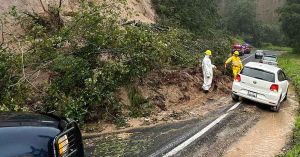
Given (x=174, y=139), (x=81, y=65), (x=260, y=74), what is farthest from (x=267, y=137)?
(x=81, y=65)

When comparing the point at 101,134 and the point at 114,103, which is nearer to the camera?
the point at 101,134

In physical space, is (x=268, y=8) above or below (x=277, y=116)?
above

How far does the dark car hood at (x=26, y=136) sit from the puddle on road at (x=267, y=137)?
4530 millimetres

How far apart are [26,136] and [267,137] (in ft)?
23.1

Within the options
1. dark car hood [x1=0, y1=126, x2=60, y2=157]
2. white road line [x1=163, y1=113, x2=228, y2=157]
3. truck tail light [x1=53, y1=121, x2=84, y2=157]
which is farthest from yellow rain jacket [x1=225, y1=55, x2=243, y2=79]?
dark car hood [x1=0, y1=126, x2=60, y2=157]

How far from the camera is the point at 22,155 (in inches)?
139

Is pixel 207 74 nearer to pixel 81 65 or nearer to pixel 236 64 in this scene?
pixel 236 64

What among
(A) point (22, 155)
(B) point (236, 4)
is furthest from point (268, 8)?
(A) point (22, 155)

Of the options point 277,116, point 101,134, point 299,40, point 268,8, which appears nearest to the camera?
point 101,134

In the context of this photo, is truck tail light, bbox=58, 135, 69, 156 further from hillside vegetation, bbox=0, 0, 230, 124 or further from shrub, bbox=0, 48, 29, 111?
shrub, bbox=0, 48, 29, 111

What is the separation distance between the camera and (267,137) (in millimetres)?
9328

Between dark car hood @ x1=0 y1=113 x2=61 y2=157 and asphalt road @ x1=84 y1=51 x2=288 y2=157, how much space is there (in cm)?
308

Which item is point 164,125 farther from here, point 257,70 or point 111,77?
point 257,70

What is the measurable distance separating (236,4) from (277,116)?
79.3 meters
